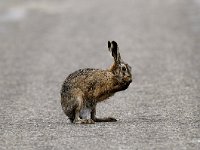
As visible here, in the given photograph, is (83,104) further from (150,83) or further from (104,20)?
(104,20)

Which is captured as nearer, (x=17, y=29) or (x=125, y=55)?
(x=125, y=55)

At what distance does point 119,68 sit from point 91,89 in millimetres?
454

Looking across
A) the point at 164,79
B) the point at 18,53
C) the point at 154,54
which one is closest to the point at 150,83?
the point at 164,79

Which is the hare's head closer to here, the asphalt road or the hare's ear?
the hare's ear

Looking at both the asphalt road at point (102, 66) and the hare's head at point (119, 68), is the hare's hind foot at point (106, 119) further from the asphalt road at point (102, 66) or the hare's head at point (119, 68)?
the hare's head at point (119, 68)

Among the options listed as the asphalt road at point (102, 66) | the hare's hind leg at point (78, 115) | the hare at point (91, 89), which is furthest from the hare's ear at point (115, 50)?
the asphalt road at point (102, 66)

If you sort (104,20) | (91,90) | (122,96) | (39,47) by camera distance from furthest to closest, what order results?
(104,20) < (39,47) < (122,96) < (91,90)

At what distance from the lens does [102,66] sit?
744 inches

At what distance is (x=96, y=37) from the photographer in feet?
79.4

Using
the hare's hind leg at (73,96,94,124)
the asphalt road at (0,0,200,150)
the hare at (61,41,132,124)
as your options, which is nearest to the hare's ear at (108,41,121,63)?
the hare at (61,41,132,124)

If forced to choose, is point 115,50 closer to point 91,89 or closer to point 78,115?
point 91,89

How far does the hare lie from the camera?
454 inches

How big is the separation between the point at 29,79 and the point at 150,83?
2.45 m

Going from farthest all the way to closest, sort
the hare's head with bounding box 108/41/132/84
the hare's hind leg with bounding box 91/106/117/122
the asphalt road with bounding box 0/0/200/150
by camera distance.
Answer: the hare's hind leg with bounding box 91/106/117/122 → the hare's head with bounding box 108/41/132/84 → the asphalt road with bounding box 0/0/200/150
